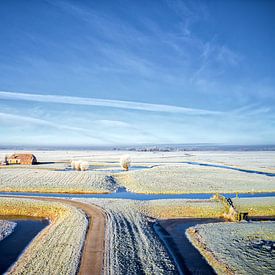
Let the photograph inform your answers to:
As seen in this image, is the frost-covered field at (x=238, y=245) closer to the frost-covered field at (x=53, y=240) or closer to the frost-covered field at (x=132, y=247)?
the frost-covered field at (x=132, y=247)

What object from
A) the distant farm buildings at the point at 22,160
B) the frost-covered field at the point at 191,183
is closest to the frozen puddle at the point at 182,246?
the frost-covered field at the point at 191,183

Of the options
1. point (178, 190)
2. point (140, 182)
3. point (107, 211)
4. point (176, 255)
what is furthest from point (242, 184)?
point (176, 255)

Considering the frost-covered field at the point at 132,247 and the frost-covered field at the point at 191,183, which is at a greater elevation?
the frost-covered field at the point at 191,183

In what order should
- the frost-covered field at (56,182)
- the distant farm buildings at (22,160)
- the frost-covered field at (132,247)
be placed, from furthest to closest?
the distant farm buildings at (22,160) < the frost-covered field at (56,182) < the frost-covered field at (132,247)

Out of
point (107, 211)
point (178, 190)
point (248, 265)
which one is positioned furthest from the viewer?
point (178, 190)

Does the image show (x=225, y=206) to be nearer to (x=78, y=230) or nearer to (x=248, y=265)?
(x=248, y=265)

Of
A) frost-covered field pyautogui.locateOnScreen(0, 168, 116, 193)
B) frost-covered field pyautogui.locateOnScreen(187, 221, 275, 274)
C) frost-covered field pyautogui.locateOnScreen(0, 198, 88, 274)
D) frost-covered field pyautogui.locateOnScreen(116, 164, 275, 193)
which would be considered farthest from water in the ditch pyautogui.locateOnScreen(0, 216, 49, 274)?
frost-covered field pyautogui.locateOnScreen(116, 164, 275, 193)

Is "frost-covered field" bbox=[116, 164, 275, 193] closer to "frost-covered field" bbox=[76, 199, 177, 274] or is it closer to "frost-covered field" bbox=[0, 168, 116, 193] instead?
"frost-covered field" bbox=[0, 168, 116, 193]
